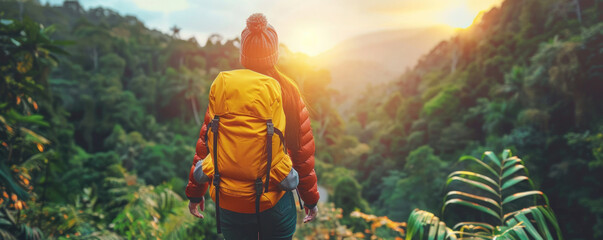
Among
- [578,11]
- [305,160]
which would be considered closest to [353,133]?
[578,11]

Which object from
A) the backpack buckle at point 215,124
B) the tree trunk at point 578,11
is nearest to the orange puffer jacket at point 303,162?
the backpack buckle at point 215,124

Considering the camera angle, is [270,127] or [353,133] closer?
[270,127]

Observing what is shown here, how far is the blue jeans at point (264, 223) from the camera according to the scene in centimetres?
127

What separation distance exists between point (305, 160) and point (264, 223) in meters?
0.31

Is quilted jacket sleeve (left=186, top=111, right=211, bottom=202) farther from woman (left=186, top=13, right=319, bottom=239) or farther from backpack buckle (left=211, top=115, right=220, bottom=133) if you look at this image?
backpack buckle (left=211, top=115, right=220, bottom=133)

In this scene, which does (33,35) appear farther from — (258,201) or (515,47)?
(515,47)

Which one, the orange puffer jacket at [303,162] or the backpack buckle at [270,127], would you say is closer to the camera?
the backpack buckle at [270,127]

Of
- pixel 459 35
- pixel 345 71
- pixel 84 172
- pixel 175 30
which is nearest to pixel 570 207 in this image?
pixel 84 172

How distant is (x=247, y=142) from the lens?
115cm

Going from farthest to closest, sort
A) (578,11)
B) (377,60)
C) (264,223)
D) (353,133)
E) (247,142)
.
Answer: (377,60), (353,133), (578,11), (264,223), (247,142)

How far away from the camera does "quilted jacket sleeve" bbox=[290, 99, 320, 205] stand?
131 centimetres

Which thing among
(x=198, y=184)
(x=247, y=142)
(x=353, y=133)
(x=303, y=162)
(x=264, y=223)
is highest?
(x=247, y=142)

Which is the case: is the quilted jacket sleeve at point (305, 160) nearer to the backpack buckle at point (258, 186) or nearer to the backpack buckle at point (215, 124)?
the backpack buckle at point (258, 186)

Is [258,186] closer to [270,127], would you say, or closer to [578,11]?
[270,127]
